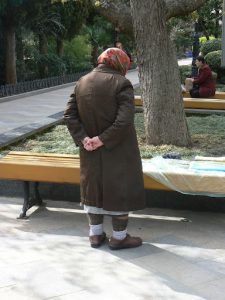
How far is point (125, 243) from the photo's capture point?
4727 mm

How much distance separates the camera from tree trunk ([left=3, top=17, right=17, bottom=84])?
17.1 meters

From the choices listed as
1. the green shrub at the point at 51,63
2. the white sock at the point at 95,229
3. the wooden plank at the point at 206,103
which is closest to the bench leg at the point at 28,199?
the white sock at the point at 95,229

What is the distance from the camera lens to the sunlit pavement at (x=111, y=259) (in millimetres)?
3930

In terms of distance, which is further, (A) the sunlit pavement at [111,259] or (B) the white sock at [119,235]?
(B) the white sock at [119,235]

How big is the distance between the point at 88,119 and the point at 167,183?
3.77 feet

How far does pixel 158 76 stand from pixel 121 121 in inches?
134

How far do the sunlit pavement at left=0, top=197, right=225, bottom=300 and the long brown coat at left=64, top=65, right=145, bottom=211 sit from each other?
47cm

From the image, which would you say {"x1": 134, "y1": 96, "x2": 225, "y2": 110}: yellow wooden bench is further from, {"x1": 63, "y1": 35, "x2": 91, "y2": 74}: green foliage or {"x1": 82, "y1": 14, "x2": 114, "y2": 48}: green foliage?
{"x1": 82, "y1": 14, "x2": 114, "y2": 48}: green foliage

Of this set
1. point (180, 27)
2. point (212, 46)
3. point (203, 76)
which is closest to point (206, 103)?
point (203, 76)

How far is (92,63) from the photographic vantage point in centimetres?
2770

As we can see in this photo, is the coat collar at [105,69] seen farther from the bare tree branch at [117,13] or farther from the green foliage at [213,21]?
the green foliage at [213,21]

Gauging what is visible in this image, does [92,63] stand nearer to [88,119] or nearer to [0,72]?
[0,72]

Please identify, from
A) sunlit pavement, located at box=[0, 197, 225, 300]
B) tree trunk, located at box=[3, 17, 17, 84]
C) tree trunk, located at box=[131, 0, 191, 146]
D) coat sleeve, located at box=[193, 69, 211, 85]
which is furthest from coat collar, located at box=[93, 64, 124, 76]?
tree trunk, located at box=[3, 17, 17, 84]

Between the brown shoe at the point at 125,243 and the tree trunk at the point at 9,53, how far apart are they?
526 inches
